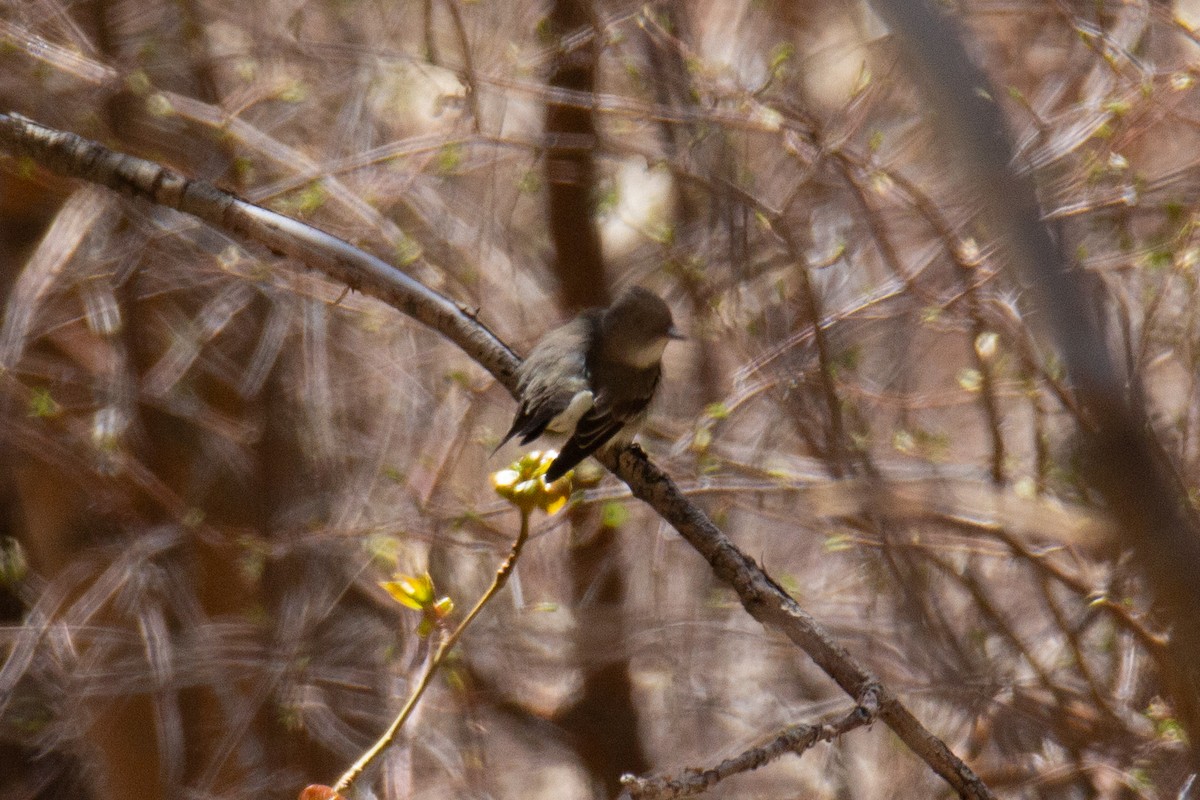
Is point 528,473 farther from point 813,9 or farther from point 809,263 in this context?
point 813,9

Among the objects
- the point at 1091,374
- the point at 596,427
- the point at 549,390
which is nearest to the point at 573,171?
the point at 549,390

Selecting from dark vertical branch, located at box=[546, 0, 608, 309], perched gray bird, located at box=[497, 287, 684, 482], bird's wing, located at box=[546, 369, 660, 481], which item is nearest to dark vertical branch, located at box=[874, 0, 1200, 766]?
bird's wing, located at box=[546, 369, 660, 481]

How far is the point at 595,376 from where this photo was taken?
9.16 feet

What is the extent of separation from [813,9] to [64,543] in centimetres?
327

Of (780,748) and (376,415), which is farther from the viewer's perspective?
(376,415)

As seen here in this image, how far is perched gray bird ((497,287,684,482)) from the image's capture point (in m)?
2.61

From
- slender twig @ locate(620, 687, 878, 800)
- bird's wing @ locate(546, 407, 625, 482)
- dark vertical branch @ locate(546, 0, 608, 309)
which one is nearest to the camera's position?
slender twig @ locate(620, 687, 878, 800)

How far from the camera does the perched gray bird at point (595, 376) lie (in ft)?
8.56

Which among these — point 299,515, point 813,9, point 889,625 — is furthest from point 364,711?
point 813,9

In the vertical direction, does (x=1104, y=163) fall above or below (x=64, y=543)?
above

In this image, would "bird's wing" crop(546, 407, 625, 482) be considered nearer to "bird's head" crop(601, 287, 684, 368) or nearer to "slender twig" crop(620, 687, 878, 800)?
"bird's head" crop(601, 287, 684, 368)

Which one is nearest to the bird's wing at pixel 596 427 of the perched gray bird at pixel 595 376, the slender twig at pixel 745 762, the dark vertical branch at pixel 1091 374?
the perched gray bird at pixel 595 376

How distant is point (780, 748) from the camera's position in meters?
1.49

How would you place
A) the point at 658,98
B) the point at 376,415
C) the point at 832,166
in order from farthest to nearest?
the point at 376,415, the point at 658,98, the point at 832,166
